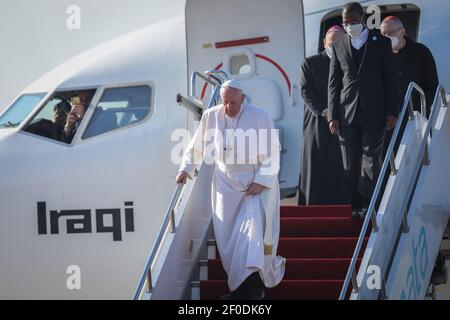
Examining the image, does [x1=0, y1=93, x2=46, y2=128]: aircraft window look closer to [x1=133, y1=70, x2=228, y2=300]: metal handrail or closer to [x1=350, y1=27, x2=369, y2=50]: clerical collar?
[x1=133, y1=70, x2=228, y2=300]: metal handrail

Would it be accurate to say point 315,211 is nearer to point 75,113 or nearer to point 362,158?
point 362,158

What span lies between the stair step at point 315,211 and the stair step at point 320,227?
0.76ft

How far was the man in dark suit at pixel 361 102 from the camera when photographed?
8.38m

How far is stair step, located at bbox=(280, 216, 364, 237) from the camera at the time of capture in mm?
8672

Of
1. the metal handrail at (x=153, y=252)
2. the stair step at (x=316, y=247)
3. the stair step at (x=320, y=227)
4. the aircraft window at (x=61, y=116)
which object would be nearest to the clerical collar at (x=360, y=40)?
the stair step at (x=320, y=227)

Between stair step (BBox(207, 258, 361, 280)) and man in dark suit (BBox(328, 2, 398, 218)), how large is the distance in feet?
1.82

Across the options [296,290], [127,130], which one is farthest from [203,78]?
[296,290]

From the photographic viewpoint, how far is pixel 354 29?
8.49 m

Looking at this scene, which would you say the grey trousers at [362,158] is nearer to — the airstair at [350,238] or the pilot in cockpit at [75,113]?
the airstair at [350,238]

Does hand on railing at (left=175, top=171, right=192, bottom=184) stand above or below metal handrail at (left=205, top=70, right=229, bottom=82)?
below

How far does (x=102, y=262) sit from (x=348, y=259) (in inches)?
97.4

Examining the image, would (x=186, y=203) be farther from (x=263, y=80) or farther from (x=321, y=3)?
(x=321, y=3)

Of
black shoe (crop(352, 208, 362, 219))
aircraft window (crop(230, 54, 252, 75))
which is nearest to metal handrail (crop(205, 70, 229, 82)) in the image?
aircraft window (crop(230, 54, 252, 75))

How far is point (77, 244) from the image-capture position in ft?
31.6
